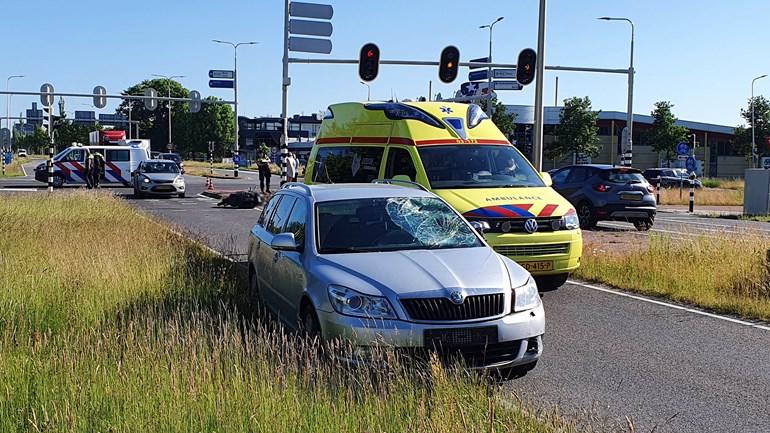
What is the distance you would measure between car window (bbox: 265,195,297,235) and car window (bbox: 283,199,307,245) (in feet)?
0.53

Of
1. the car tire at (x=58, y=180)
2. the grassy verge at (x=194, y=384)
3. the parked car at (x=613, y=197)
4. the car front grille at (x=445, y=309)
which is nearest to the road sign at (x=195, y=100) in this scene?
the car tire at (x=58, y=180)

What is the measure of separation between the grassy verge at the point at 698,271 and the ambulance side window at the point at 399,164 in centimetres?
298

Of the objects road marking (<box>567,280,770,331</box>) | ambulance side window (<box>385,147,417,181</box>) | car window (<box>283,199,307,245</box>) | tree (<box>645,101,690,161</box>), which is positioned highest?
tree (<box>645,101,690,161</box>)

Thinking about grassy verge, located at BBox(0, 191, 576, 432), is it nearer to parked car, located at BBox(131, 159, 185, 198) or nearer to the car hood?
the car hood

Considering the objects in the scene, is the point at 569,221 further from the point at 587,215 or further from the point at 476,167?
the point at 587,215

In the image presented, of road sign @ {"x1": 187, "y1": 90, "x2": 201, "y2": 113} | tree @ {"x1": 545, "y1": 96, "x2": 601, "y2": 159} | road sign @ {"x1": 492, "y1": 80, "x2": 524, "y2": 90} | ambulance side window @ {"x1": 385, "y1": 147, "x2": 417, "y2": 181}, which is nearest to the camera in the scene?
ambulance side window @ {"x1": 385, "y1": 147, "x2": 417, "y2": 181}

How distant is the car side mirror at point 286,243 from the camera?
6938 millimetres

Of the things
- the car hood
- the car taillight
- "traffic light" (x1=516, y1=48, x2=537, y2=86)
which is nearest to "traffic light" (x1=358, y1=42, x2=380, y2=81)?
"traffic light" (x1=516, y1=48, x2=537, y2=86)

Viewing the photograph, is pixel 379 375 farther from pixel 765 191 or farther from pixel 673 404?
pixel 765 191

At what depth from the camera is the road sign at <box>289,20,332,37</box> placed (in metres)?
30.1

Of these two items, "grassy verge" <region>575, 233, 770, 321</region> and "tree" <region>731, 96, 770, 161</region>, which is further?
"tree" <region>731, 96, 770, 161</region>

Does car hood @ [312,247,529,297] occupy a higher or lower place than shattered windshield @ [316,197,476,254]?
lower

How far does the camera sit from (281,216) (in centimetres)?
835

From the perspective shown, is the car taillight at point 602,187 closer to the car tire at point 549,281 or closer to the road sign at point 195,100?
the car tire at point 549,281
